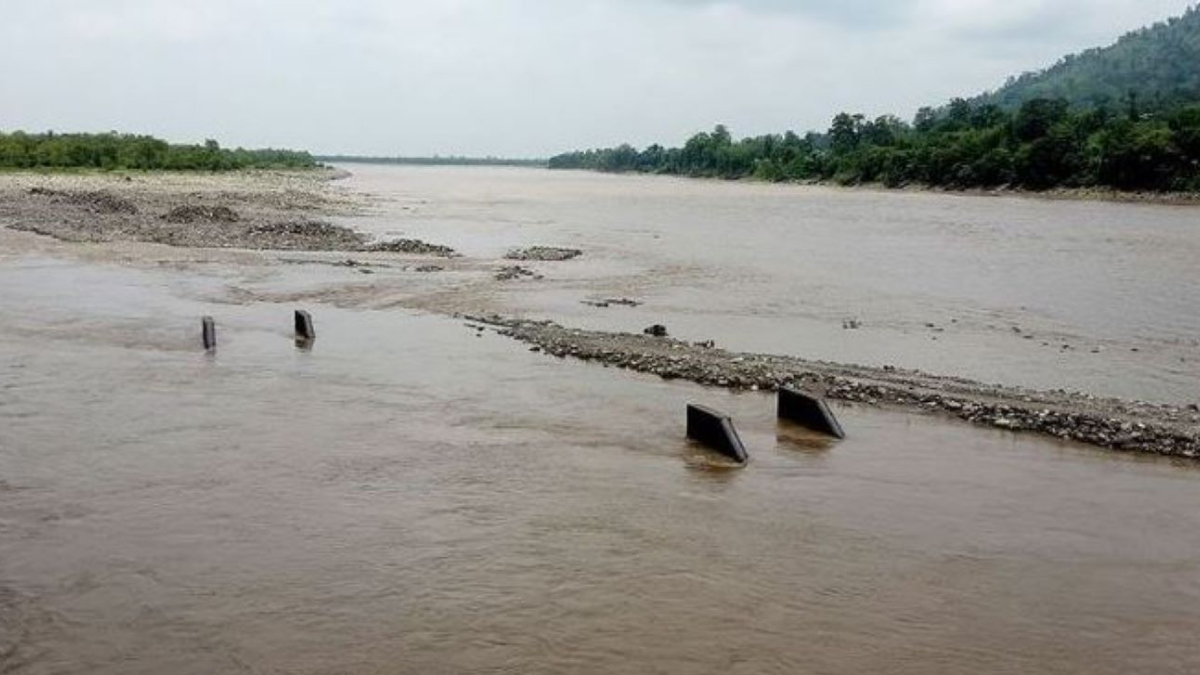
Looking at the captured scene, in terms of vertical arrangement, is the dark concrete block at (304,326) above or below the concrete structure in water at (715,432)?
above

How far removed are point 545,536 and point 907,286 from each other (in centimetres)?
2725

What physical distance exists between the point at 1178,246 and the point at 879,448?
42.5 m

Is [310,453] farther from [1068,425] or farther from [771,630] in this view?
[1068,425]

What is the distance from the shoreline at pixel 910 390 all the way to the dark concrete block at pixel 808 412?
1.90m

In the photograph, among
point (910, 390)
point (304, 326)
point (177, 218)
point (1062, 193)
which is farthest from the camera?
point (1062, 193)

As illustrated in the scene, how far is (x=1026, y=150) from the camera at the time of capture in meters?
106

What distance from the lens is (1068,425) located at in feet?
52.0

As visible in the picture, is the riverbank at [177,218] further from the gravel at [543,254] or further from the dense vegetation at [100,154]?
the dense vegetation at [100,154]

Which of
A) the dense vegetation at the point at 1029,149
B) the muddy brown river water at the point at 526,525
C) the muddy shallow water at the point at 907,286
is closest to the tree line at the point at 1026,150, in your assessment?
the dense vegetation at the point at 1029,149

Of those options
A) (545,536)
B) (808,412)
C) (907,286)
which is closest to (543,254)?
(907,286)

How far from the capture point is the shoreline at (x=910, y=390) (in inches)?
612

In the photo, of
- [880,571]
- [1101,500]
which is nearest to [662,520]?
[880,571]

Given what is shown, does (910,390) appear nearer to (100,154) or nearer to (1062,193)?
(1062,193)

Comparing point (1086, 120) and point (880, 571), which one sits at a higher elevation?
point (1086, 120)
